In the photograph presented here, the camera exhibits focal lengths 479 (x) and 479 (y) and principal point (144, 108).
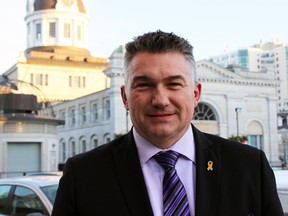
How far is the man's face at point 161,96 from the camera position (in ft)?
8.20

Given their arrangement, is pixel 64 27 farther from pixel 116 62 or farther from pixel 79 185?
pixel 79 185

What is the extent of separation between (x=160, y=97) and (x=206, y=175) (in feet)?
1.59

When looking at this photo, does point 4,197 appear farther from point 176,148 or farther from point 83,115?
point 83,115

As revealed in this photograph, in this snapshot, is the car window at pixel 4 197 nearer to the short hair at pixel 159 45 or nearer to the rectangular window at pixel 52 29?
the short hair at pixel 159 45

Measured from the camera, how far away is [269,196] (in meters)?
2.54

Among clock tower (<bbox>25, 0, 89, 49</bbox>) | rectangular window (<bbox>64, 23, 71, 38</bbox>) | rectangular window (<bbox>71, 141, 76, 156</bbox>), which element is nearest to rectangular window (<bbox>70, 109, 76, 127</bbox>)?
rectangular window (<bbox>71, 141, 76, 156</bbox>)

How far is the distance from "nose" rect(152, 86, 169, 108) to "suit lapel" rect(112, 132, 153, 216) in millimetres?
334

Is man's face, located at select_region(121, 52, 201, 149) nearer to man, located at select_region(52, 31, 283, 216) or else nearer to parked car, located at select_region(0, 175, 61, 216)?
man, located at select_region(52, 31, 283, 216)

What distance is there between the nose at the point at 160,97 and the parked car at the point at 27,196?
5238 millimetres

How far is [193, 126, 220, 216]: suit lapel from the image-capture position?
8.00 feet

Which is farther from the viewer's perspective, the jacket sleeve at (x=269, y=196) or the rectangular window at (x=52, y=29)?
the rectangular window at (x=52, y=29)

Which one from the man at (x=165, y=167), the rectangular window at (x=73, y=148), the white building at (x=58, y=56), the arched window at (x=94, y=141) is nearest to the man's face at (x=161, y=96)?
the man at (x=165, y=167)

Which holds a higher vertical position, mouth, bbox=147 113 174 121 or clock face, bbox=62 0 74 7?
clock face, bbox=62 0 74 7

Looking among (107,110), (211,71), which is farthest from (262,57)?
(107,110)
